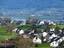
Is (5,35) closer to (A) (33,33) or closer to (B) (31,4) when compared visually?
(A) (33,33)

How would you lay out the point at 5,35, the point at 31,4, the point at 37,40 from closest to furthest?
the point at 37,40 → the point at 5,35 → the point at 31,4

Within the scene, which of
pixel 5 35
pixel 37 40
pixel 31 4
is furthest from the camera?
pixel 31 4

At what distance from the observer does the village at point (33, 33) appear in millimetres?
6885

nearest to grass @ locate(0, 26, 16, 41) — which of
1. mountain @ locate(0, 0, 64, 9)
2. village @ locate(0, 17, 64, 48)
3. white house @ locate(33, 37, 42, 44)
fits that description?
village @ locate(0, 17, 64, 48)

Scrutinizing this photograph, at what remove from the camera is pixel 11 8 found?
8664 mm

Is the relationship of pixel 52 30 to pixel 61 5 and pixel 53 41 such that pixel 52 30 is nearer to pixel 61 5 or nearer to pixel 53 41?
pixel 53 41

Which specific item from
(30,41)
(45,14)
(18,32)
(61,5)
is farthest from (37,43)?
(61,5)

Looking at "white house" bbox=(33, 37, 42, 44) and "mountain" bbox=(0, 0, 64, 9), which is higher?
"mountain" bbox=(0, 0, 64, 9)

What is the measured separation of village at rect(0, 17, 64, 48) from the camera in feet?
22.6

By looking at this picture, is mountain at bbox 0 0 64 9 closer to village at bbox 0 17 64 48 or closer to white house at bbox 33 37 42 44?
village at bbox 0 17 64 48

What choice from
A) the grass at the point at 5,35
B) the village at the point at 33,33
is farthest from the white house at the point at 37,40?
the grass at the point at 5,35

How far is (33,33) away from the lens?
24.7 ft

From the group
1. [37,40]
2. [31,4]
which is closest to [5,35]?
[37,40]

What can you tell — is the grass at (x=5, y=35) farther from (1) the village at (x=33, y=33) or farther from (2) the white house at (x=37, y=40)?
(2) the white house at (x=37, y=40)
